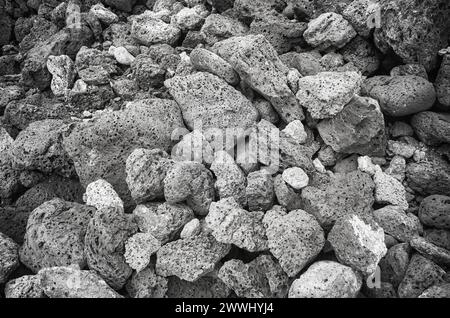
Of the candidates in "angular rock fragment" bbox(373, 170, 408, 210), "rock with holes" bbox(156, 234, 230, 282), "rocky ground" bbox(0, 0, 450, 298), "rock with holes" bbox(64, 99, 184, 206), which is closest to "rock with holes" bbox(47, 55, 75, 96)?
"rocky ground" bbox(0, 0, 450, 298)

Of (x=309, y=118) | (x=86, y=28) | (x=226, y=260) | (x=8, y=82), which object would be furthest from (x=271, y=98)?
(x=8, y=82)

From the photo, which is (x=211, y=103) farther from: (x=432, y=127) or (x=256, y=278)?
(x=432, y=127)

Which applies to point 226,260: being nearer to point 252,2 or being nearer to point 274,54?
point 274,54

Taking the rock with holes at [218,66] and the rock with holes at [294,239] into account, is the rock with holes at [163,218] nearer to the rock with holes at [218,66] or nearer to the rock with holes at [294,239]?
the rock with holes at [294,239]

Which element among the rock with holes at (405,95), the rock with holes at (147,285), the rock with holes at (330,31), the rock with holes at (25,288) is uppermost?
Answer: the rock with holes at (330,31)

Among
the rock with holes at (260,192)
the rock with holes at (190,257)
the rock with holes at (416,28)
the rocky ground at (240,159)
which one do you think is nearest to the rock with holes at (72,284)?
the rocky ground at (240,159)
